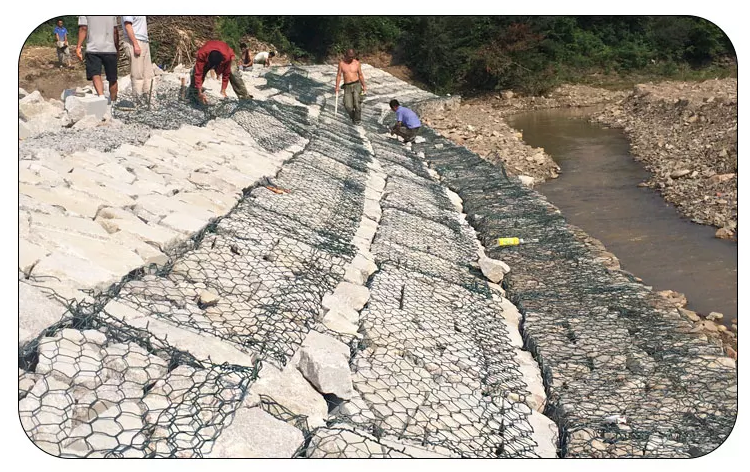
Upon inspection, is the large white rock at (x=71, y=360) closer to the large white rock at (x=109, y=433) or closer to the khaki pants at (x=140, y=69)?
the large white rock at (x=109, y=433)

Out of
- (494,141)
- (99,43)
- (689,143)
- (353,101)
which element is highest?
(99,43)

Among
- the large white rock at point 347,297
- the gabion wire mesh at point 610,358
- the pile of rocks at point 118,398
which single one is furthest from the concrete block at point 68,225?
the gabion wire mesh at point 610,358

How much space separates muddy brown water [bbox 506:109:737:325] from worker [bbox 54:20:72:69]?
9.62 metres

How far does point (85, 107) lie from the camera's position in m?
7.59

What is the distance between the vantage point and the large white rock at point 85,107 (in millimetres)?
7523

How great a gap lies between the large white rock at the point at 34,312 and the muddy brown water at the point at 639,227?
631cm

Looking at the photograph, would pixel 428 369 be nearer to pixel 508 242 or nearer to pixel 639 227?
pixel 508 242

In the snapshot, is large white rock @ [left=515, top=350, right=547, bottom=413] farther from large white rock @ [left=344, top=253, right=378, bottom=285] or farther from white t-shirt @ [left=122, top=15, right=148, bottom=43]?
white t-shirt @ [left=122, top=15, right=148, bottom=43]

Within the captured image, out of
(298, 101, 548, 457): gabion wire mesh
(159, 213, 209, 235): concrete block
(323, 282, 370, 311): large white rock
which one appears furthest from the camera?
(159, 213, 209, 235): concrete block

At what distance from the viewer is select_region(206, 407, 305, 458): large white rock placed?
3107 millimetres

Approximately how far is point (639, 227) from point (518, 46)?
54.0ft

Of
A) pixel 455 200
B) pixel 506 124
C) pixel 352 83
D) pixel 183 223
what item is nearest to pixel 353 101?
pixel 352 83

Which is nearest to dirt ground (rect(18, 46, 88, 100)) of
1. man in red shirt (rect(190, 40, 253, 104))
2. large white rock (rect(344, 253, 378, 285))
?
man in red shirt (rect(190, 40, 253, 104))

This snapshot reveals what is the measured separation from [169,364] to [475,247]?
4.65m
